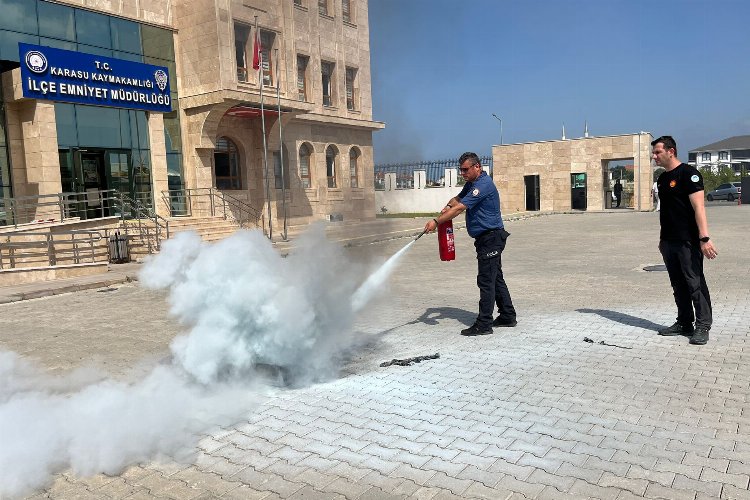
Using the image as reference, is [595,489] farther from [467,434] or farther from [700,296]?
[700,296]

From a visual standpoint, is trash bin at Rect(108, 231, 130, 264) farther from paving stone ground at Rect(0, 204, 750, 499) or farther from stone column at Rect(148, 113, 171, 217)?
paving stone ground at Rect(0, 204, 750, 499)

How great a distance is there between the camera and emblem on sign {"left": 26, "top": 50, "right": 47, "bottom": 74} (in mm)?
17938

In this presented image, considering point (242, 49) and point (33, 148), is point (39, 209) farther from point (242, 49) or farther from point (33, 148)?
point (242, 49)

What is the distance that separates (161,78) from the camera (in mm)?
22016

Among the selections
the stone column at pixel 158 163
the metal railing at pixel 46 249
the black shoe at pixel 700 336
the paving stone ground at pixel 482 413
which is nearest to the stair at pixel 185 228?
the metal railing at pixel 46 249

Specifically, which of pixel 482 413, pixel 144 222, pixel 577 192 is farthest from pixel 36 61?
pixel 577 192

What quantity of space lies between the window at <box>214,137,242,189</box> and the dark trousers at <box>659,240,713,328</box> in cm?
2116

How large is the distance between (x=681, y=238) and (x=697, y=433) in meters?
2.76

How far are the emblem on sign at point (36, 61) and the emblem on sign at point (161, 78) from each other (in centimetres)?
420

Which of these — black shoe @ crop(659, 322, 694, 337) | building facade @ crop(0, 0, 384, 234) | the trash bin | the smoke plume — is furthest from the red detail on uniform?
the trash bin

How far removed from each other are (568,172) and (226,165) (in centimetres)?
2502

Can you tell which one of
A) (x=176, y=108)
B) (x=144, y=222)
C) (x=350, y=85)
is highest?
(x=350, y=85)

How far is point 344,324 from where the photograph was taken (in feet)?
18.2

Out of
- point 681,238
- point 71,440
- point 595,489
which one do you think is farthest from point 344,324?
point 681,238
